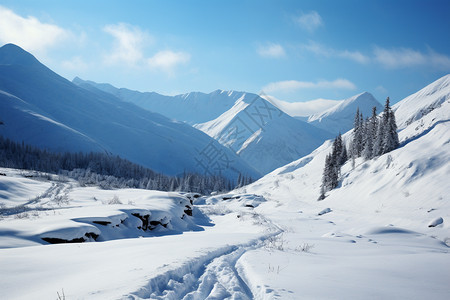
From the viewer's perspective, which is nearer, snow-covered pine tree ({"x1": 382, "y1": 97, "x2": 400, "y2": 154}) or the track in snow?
the track in snow

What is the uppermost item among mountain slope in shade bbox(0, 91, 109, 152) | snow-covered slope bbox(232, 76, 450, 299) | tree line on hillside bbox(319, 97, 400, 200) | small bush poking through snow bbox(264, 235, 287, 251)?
mountain slope in shade bbox(0, 91, 109, 152)

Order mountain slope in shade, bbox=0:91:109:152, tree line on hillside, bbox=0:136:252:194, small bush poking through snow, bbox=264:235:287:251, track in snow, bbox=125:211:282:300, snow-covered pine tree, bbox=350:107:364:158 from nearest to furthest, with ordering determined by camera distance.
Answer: track in snow, bbox=125:211:282:300 < small bush poking through snow, bbox=264:235:287:251 < snow-covered pine tree, bbox=350:107:364:158 < tree line on hillside, bbox=0:136:252:194 < mountain slope in shade, bbox=0:91:109:152

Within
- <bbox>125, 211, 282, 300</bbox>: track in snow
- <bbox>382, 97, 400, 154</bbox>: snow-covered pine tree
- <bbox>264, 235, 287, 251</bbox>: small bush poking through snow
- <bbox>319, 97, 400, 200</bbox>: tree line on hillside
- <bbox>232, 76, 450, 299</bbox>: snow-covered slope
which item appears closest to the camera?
<bbox>125, 211, 282, 300</bbox>: track in snow

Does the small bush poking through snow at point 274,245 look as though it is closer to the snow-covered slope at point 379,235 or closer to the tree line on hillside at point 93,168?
the snow-covered slope at point 379,235

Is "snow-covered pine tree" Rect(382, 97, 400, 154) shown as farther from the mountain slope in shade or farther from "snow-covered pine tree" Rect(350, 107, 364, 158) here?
the mountain slope in shade

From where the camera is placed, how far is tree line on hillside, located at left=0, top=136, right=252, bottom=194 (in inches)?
3701

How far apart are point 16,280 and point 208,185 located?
10591 centimetres

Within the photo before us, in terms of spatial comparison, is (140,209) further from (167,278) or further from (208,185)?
(208,185)

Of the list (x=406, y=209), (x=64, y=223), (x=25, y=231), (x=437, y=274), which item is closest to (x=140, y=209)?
(x=64, y=223)

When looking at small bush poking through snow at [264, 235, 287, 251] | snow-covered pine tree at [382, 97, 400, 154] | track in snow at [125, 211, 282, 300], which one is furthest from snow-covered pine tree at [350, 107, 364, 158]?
track in snow at [125, 211, 282, 300]

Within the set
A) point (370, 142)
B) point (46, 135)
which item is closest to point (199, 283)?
point (370, 142)

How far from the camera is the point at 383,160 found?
36.6 metres

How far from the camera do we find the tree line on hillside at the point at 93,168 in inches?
3701

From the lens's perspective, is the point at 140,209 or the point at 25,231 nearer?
the point at 25,231
